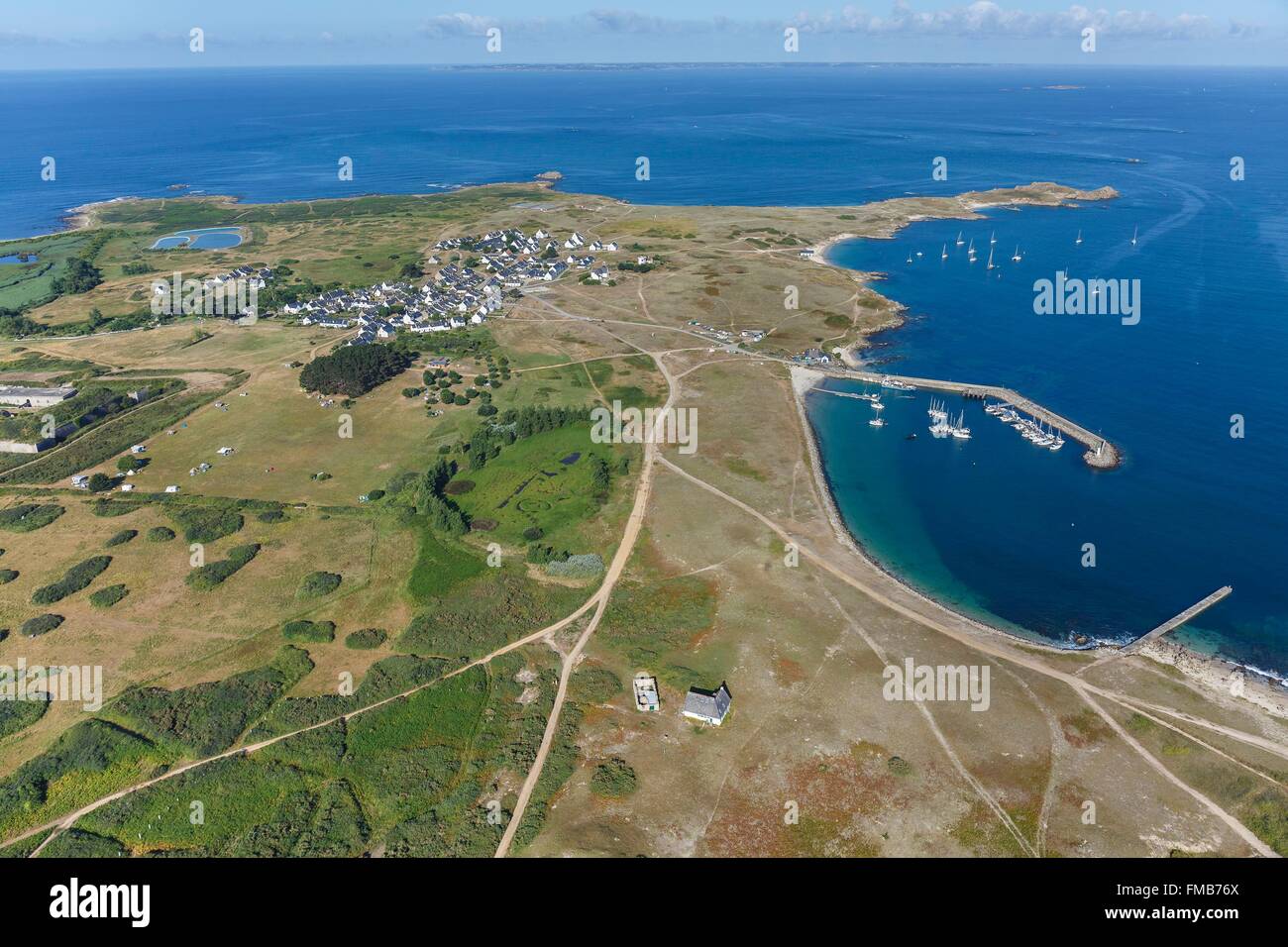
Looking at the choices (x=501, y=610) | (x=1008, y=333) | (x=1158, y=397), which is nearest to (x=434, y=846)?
(x=501, y=610)

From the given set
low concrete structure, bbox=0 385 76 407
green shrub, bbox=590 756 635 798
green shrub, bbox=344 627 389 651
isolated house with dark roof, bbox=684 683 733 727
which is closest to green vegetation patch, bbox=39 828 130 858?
green shrub, bbox=344 627 389 651

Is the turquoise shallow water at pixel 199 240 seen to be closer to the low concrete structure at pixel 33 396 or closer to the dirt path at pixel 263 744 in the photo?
the low concrete structure at pixel 33 396

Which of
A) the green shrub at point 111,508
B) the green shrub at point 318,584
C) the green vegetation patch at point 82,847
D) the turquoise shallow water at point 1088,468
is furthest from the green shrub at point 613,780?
the green shrub at point 111,508

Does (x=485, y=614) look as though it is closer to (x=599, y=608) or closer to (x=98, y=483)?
(x=599, y=608)

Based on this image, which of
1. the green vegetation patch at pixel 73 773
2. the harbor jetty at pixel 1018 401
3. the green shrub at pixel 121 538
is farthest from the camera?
the harbor jetty at pixel 1018 401

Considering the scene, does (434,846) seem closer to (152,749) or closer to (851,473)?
(152,749)

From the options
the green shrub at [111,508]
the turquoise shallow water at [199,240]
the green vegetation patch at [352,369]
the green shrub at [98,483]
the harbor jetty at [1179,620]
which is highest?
the turquoise shallow water at [199,240]

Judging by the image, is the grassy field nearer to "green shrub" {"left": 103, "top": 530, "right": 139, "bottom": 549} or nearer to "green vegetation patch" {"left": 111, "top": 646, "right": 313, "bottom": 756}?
"green vegetation patch" {"left": 111, "top": 646, "right": 313, "bottom": 756}
